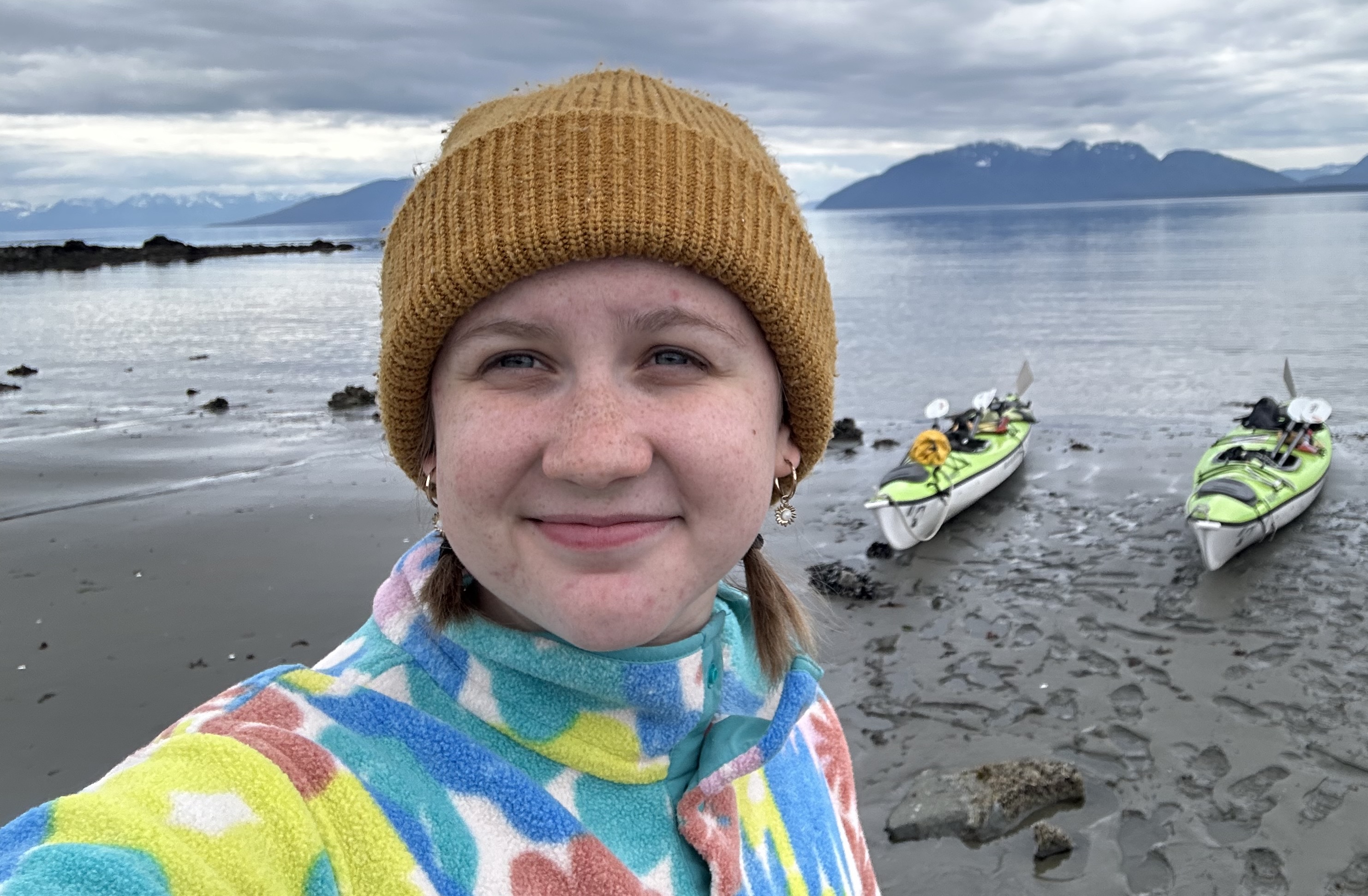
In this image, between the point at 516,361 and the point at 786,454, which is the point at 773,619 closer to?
the point at 786,454

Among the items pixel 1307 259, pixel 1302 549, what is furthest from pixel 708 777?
pixel 1307 259

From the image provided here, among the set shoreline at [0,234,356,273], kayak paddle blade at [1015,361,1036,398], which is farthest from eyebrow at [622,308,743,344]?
shoreline at [0,234,356,273]

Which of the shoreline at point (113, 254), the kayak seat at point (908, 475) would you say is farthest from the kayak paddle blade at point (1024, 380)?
the shoreline at point (113, 254)

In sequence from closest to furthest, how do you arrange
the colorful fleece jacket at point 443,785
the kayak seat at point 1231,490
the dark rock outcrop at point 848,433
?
1. the colorful fleece jacket at point 443,785
2. the kayak seat at point 1231,490
3. the dark rock outcrop at point 848,433

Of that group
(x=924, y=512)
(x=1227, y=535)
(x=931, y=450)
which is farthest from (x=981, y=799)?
(x=931, y=450)

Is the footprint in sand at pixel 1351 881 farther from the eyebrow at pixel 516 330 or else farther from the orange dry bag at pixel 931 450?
the orange dry bag at pixel 931 450

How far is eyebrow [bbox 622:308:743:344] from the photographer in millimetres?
1649

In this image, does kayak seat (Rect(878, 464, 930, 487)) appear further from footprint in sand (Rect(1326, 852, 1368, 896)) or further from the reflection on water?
the reflection on water

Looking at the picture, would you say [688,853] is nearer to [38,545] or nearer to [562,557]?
[562,557]

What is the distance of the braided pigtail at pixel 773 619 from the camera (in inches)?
87.0

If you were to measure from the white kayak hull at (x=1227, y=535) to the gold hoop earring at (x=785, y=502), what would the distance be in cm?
1271

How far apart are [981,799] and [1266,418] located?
14029 millimetres

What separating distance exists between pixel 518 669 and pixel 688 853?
1.49 feet

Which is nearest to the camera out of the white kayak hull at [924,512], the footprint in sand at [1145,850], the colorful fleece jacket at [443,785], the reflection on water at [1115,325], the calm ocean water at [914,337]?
the colorful fleece jacket at [443,785]
